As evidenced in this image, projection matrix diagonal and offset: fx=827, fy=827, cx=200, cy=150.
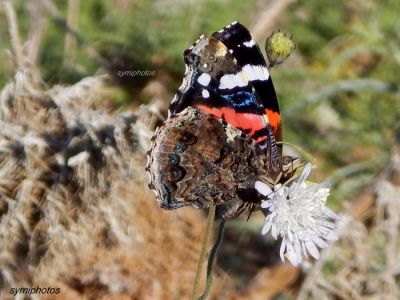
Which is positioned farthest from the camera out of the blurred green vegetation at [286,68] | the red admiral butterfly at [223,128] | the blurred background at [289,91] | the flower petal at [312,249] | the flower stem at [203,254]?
the blurred green vegetation at [286,68]

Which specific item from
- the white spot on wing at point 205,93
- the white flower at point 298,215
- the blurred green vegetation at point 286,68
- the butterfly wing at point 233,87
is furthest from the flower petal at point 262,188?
the blurred green vegetation at point 286,68

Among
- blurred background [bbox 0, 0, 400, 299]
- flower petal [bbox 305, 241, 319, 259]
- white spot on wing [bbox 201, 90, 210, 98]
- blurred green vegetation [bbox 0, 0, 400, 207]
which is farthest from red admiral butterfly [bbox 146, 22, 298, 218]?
blurred green vegetation [bbox 0, 0, 400, 207]

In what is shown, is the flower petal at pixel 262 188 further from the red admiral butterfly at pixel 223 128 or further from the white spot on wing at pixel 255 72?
the white spot on wing at pixel 255 72

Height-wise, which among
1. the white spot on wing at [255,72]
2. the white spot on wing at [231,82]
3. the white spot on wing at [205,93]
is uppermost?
the white spot on wing at [255,72]

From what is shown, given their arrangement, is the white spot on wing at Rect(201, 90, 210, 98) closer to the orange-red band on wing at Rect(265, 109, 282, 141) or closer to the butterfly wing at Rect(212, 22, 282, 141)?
the butterfly wing at Rect(212, 22, 282, 141)

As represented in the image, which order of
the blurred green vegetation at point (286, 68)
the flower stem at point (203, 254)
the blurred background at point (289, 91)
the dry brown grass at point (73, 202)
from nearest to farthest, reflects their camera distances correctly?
the flower stem at point (203, 254)
the dry brown grass at point (73, 202)
the blurred background at point (289, 91)
the blurred green vegetation at point (286, 68)

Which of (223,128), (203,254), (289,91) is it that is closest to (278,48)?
(223,128)

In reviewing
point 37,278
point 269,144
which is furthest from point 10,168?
point 269,144
